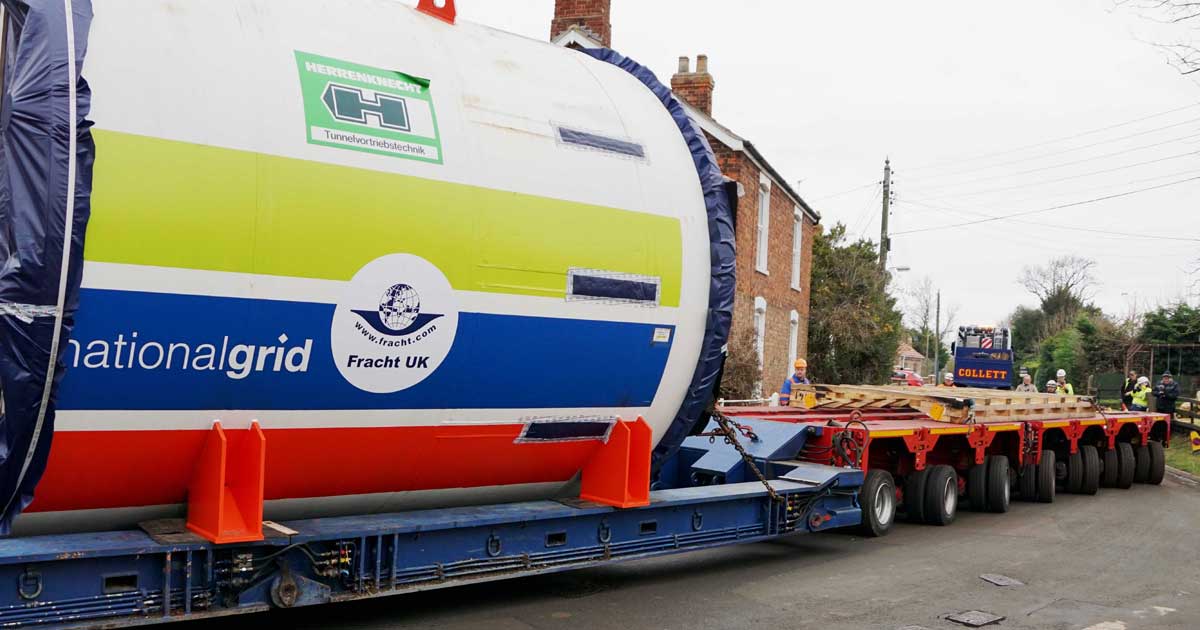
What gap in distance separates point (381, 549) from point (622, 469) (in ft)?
6.24

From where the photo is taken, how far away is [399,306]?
5.91 m

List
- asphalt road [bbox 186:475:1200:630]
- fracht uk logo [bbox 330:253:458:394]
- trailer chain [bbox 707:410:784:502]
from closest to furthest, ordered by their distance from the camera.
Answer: fracht uk logo [bbox 330:253:458:394]
asphalt road [bbox 186:475:1200:630]
trailer chain [bbox 707:410:784:502]

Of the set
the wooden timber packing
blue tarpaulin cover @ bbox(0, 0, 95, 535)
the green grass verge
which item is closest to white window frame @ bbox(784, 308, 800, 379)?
the green grass verge

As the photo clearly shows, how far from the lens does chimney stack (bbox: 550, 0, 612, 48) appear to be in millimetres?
21328

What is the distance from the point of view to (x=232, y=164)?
530 centimetres

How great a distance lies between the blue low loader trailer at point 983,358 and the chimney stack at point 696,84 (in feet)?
55.1

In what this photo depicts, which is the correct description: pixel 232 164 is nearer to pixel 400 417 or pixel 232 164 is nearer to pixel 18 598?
pixel 400 417

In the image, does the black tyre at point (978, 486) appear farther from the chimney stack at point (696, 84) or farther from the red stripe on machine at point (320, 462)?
the chimney stack at point (696, 84)

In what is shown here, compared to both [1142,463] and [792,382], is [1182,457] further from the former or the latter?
[792,382]

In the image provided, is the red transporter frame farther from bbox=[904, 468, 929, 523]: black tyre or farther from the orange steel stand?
the orange steel stand

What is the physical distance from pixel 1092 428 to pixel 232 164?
1481 cm

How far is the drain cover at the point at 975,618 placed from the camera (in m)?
7.41

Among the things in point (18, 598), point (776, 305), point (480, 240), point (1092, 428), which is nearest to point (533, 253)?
point (480, 240)

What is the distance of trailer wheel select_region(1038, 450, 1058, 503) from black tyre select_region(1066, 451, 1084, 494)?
1.28 meters
